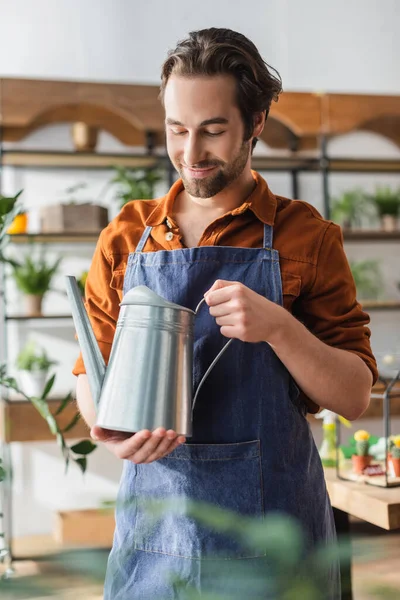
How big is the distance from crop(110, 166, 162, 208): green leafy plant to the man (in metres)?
2.81

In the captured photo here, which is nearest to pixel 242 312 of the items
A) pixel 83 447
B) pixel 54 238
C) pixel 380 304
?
pixel 83 447

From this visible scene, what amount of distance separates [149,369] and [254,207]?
317 mm

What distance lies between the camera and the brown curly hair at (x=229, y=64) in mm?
1100

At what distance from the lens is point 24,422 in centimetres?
377

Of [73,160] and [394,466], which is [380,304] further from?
[394,466]

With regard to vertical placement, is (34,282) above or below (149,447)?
above

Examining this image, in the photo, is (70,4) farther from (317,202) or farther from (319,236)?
(319,236)

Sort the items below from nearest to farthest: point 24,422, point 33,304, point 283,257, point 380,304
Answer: point 283,257
point 24,422
point 33,304
point 380,304

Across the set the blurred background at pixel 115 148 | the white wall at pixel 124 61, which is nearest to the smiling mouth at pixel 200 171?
the blurred background at pixel 115 148

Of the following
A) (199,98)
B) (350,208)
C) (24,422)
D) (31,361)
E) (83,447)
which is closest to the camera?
(199,98)

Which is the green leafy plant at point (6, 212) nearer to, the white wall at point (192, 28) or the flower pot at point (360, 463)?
the flower pot at point (360, 463)

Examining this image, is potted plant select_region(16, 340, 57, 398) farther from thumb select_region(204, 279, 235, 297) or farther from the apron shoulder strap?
thumb select_region(204, 279, 235, 297)

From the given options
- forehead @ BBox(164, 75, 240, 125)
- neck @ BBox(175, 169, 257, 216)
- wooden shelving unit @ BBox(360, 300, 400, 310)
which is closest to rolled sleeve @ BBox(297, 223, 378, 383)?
neck @ BBox(175, 169, 257, 216)

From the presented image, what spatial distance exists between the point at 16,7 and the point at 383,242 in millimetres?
2495
